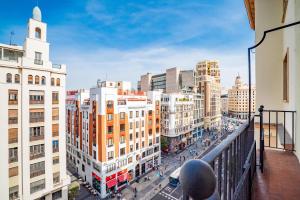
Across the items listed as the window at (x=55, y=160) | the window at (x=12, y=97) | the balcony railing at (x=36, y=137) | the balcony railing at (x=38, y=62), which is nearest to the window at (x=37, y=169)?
the window at (x=55, y=160)

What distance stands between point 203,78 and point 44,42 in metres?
43.7

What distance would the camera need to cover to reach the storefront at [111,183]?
1958 centimetres

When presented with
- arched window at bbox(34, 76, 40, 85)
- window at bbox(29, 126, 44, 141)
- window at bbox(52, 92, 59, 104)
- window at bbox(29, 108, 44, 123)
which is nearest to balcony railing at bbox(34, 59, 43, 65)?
arched window at bbox(34, 76, 40, 85)

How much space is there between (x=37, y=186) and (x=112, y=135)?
8.87m

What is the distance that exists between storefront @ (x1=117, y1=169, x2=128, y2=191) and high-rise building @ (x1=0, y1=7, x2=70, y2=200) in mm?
7098

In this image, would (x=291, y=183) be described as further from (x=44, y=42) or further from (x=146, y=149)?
(x=146, y=149)

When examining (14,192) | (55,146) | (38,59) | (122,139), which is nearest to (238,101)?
(122,139)

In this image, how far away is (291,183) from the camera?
310cm

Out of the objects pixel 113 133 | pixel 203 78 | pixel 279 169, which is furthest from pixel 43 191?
pixel 203 78

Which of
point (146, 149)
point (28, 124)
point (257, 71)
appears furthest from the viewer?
point (146, 149)

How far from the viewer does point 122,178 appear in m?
21.3

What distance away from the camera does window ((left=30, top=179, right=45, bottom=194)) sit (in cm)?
1309

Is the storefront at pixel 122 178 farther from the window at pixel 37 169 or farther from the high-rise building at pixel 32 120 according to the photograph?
the window at pixel 37 169

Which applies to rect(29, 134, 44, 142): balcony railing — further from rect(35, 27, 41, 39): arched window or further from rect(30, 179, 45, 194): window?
rect(35, 27, 41, 39): arched window
